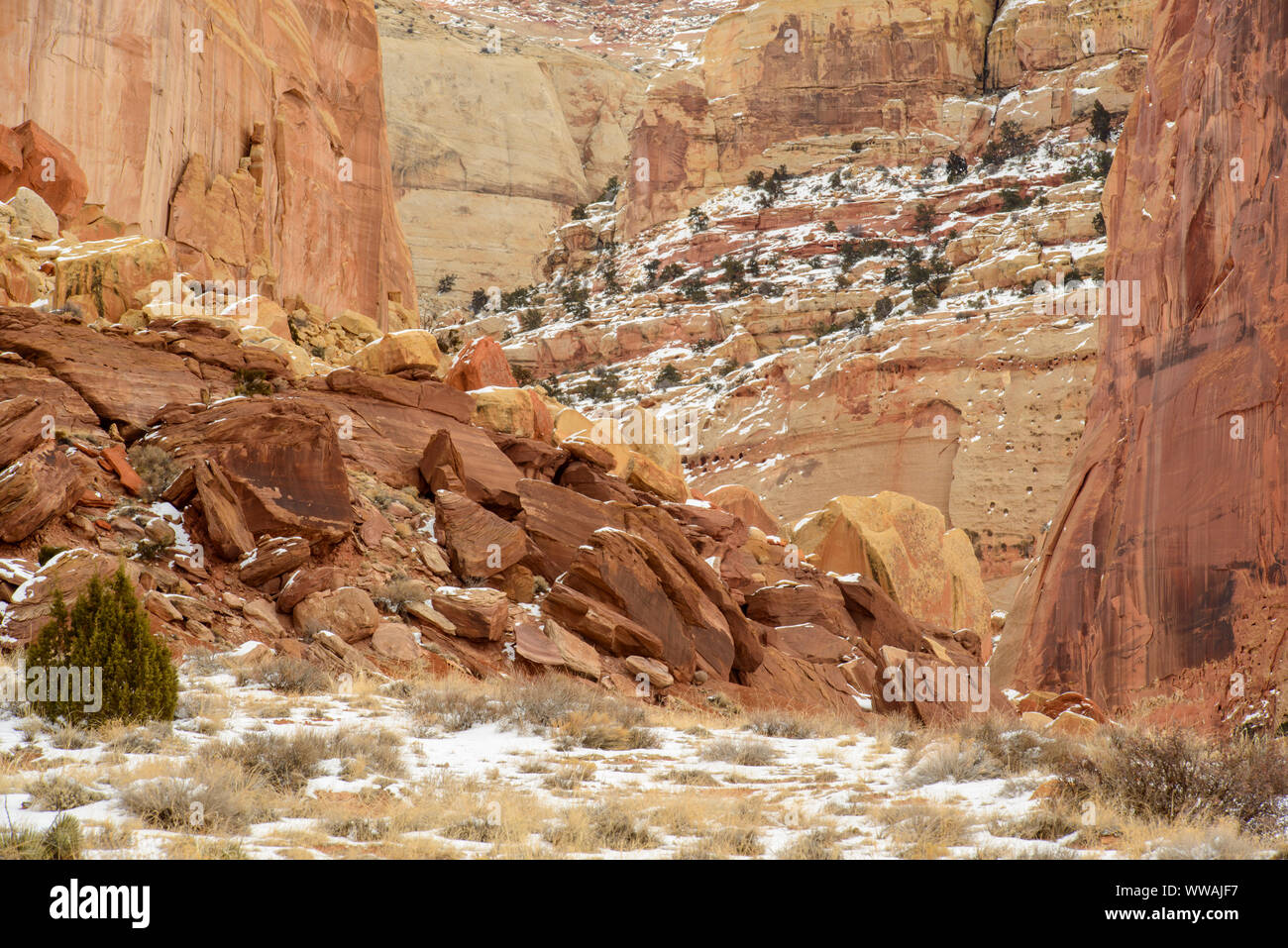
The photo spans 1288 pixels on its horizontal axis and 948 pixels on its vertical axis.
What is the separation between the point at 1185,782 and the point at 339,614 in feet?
31.3

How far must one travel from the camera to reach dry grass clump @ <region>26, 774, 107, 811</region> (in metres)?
6.27

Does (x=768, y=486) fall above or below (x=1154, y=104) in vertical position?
below

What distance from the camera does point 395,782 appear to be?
7.87m

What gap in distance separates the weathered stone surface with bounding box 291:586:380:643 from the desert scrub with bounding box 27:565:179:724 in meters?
4.25

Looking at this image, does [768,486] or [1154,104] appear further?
[768,486]

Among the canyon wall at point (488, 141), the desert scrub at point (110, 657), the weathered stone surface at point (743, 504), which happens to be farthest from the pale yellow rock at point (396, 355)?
the canyon wall at point (488, 141)

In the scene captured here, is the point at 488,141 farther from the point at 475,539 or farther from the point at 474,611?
the point at 474,611

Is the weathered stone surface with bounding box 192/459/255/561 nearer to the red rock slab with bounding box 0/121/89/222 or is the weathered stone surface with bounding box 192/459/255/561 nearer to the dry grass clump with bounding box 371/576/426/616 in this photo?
the dry grass clump with bounding box 371/576/426/616

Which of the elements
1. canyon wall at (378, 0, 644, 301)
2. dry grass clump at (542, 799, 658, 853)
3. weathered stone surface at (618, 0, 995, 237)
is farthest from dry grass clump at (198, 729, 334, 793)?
canyon wall at (378, 0, 644, 301)

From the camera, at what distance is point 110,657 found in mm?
8820
